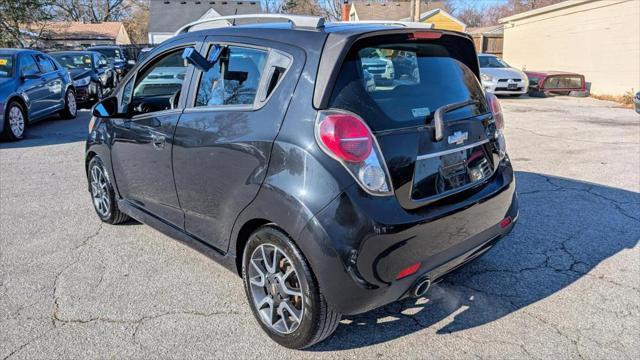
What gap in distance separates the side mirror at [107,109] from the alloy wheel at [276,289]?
208 centimetres

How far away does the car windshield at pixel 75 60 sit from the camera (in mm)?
14891

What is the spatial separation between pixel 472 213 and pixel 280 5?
2337 inches

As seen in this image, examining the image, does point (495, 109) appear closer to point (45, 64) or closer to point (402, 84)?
point (402, 84)

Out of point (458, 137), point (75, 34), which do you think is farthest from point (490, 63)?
point (75, 34)

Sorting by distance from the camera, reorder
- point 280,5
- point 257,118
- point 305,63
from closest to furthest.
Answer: point 305,63
point 257,118
point 280,5

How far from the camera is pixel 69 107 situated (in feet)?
39.2

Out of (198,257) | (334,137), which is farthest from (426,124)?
(198,257)

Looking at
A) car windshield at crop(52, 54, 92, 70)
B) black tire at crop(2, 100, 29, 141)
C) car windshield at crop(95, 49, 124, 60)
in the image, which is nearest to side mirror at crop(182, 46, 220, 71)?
black tire at crop(2, 100, 29, 141)

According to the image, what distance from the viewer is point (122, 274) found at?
3.83 metres

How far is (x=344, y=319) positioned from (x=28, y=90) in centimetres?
932

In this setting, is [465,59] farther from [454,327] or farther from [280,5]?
[280,5]

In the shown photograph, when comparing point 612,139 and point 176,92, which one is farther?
point 612,139

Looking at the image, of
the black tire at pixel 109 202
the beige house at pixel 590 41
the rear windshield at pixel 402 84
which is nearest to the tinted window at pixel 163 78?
the black tire at pixel 109 202

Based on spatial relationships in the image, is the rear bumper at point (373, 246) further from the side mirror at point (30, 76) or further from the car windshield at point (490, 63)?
the car windshield at point (490, 63)
